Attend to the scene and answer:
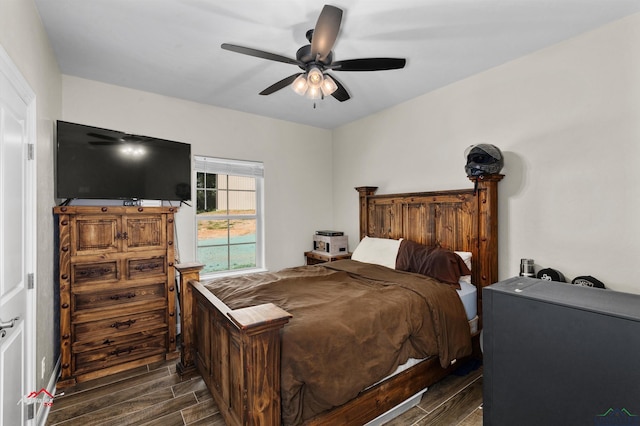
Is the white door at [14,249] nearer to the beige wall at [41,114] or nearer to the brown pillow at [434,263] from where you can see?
the beige wall at [41,114]

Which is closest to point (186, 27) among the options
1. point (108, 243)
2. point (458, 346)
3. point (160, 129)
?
point (160, 129)

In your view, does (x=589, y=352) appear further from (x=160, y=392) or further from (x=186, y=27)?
(x=186, y=27)

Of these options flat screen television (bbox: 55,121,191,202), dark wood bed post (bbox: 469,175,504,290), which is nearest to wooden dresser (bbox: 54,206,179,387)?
flat screen television (bbox: 55,121,191,202)

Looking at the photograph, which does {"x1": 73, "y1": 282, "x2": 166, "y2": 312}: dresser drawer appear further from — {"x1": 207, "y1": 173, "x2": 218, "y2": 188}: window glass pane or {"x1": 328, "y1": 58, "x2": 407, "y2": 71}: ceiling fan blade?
{"x1": 328, "y1": 58, "x2": 407, "y2": 71}: ceiling fan blade

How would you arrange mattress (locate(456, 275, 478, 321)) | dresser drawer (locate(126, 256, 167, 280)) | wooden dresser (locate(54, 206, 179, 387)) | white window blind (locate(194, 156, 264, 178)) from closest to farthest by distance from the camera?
wooden dresser (locate(54, 206, 179, 387)), mattress (locate(456, 275, 478, 321)), dresser drawer (locate(126, 256, 167, 280)), white window blind (locate(194, 156, 264, 178))

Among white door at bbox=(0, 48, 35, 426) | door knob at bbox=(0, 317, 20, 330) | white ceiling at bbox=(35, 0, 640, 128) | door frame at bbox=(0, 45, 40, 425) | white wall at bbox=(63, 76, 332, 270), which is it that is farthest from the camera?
white wall at bbox=(63, 76, 332, 270)

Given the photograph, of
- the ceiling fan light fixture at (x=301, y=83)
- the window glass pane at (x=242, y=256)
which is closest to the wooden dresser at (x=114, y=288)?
the window glass pane at (x=242, y=256)

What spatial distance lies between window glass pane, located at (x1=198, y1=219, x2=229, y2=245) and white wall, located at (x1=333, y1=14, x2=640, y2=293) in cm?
271

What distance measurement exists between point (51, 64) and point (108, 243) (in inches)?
61.7

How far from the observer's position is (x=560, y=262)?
7.91 feet

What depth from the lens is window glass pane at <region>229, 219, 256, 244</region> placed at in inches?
160

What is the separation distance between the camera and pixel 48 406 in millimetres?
2096

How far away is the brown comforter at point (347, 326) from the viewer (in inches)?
62.1

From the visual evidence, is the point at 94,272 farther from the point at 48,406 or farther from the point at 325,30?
the point at 325,30
